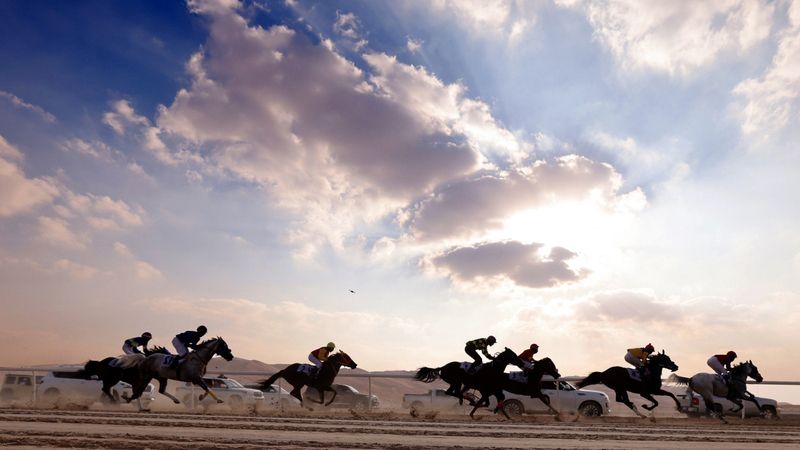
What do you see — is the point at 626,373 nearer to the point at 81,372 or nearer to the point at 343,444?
the point at 343,444

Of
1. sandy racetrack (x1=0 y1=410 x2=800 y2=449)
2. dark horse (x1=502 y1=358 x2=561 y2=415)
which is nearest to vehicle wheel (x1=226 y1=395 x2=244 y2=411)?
dark horse (x1=502 y1=358 x2=561 y2=415)

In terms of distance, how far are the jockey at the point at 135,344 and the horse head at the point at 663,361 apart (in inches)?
556

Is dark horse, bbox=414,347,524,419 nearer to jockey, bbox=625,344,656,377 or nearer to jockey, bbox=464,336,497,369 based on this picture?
jockey, bbox=464,336,497,369

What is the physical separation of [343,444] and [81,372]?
49.7ft

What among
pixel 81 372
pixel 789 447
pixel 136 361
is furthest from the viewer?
pixel 81 372

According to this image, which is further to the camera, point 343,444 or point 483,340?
point 483,340

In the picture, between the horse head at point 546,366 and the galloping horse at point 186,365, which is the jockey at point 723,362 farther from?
the galloping horse at point 186,365

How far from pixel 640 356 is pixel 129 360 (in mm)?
14089

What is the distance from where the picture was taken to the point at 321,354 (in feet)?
75.8

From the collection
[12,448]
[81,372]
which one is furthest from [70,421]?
[81,372]

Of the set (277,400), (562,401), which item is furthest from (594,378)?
(277,400)

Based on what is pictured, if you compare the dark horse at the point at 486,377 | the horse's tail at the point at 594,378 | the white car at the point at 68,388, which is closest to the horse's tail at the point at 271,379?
the white car at the point at 68,388

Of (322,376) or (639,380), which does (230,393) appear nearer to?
(322,376)

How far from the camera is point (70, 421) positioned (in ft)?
42.6
